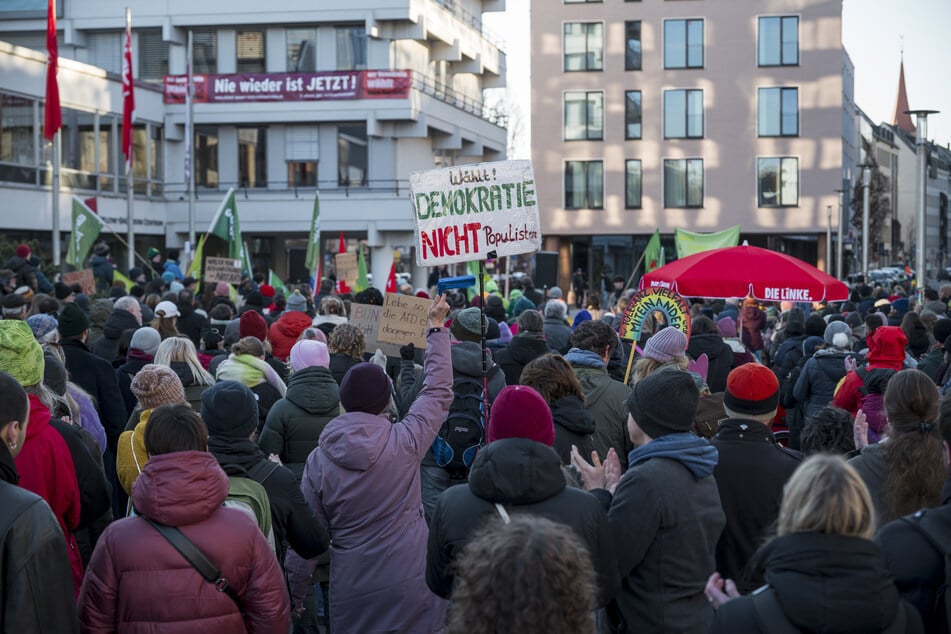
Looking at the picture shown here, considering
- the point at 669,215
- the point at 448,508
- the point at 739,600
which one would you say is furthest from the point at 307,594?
the point at 669,215

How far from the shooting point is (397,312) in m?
8.68

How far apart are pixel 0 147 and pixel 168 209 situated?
11.6 m

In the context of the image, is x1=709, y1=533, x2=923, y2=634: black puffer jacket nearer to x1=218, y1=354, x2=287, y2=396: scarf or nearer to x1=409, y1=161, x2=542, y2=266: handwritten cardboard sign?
x1=409, y1=161, x2=542, y2=266: handwritten cardboard sign

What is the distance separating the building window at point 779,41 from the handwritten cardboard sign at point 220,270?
134ft

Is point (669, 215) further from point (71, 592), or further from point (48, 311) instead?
point (71, 592)

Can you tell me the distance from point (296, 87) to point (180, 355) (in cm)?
3749

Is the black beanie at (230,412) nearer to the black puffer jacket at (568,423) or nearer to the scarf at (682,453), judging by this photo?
the scarf at (682,453)

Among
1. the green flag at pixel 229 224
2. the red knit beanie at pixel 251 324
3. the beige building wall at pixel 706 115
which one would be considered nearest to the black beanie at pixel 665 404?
the red knit beanie at pixel 251 324

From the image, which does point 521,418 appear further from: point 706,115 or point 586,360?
point 706,115

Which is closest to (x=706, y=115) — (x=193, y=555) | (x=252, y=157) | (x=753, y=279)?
(x=252, y=157)

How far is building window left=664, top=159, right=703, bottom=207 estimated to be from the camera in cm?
5581

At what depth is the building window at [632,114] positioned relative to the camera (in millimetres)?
56500

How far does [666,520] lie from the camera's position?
184 inches

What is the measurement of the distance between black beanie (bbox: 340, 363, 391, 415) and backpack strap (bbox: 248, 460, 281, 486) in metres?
0.55
